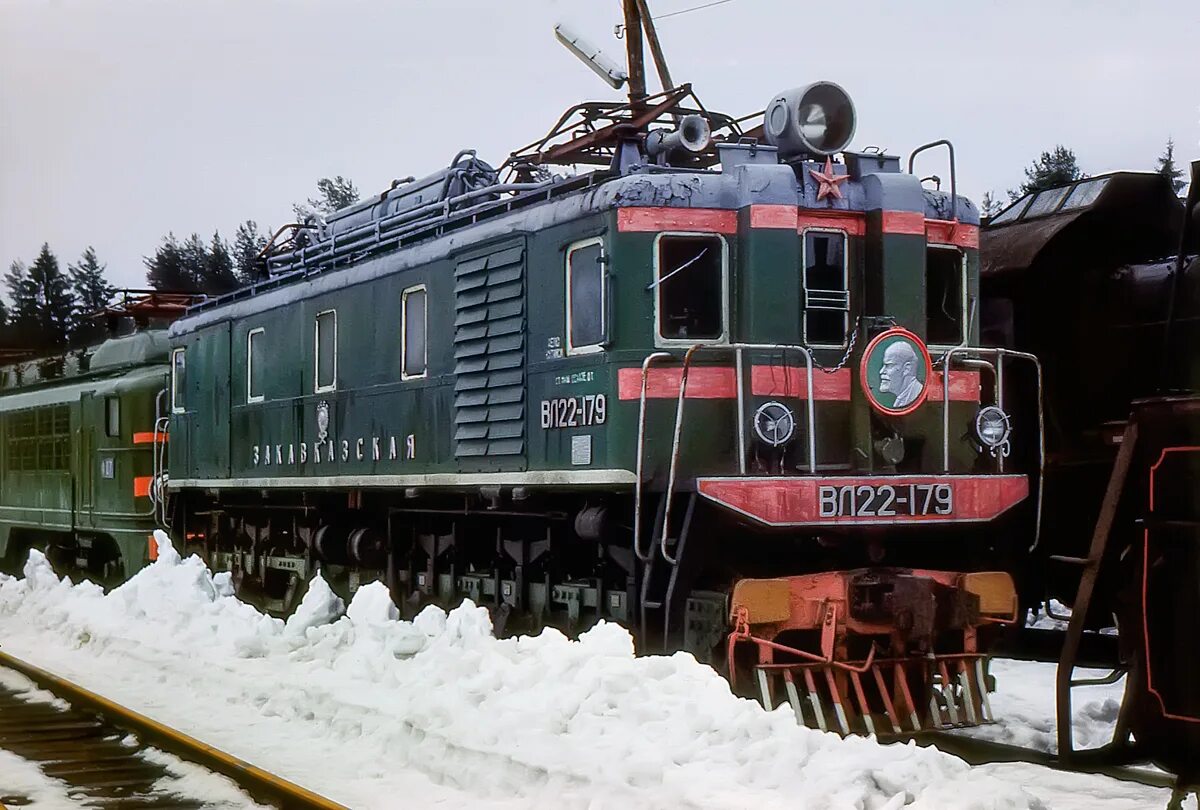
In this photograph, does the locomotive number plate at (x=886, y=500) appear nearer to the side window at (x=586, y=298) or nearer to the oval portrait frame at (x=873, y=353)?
the oval portrait frame at (x=873, y=353)

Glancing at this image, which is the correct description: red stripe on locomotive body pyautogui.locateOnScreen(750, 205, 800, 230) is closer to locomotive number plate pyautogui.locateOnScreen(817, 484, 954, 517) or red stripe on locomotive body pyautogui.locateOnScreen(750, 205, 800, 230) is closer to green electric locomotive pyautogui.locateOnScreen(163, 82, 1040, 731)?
green electric locomotive pyautogui.locateOnScreen(163, 82, 1040, 731)

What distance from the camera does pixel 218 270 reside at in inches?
914

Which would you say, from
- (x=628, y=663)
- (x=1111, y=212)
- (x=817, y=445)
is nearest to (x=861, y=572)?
(x=817, y=445)

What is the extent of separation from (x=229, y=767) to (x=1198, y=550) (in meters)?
5.16

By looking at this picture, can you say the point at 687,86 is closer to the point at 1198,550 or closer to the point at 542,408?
the point at 542,408

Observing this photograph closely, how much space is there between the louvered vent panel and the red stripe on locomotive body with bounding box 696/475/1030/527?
2.42 metres

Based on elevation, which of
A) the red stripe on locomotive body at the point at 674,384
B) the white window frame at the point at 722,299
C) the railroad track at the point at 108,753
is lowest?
the railroad track at the point at 108,753

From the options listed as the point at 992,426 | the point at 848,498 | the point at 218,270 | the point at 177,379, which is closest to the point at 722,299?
the point at 848,498

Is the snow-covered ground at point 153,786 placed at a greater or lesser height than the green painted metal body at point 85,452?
lesser

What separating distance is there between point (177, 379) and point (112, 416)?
1.24m

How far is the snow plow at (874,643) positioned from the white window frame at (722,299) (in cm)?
170

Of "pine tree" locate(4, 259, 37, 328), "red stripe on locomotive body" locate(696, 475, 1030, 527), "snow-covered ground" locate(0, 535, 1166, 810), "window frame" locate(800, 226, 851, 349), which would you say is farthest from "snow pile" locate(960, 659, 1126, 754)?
"pine tree" locate(4, 259, 37, 328)

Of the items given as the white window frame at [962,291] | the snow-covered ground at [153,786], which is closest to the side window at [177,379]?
the snow-covered ground at [153,786]

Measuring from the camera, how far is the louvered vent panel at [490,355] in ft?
35.7
